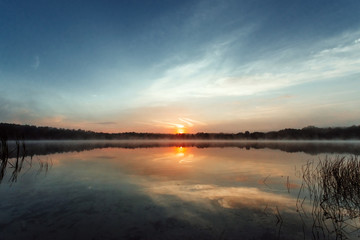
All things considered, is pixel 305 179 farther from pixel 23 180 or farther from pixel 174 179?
pixel 23 180

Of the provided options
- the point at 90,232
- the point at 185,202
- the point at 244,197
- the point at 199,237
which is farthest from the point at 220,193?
the point at 90,232

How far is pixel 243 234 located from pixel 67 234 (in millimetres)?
5307

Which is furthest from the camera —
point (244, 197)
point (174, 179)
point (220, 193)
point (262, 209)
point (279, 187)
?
point (174, 179)

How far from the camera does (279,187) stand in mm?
12438

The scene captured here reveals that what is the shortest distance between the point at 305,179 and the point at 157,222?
12.5 m

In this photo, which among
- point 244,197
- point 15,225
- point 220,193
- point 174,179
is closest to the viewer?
point 15,225

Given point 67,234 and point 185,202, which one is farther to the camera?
point 185,202

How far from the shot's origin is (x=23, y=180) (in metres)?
13.4

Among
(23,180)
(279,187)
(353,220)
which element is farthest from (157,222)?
(23,180)

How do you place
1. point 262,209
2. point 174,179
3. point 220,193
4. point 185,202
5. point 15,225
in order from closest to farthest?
point 15,225 → point 262,209 → point 185,202 → point 220,193 → point 174,179

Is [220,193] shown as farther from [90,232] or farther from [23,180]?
[23,180]

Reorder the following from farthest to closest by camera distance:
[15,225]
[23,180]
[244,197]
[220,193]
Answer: [23,180] → [220,193] → [244,197] → [15,225]

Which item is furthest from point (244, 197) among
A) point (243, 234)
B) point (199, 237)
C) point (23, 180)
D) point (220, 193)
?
point (23, 180)

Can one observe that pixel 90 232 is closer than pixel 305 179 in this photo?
Yes
